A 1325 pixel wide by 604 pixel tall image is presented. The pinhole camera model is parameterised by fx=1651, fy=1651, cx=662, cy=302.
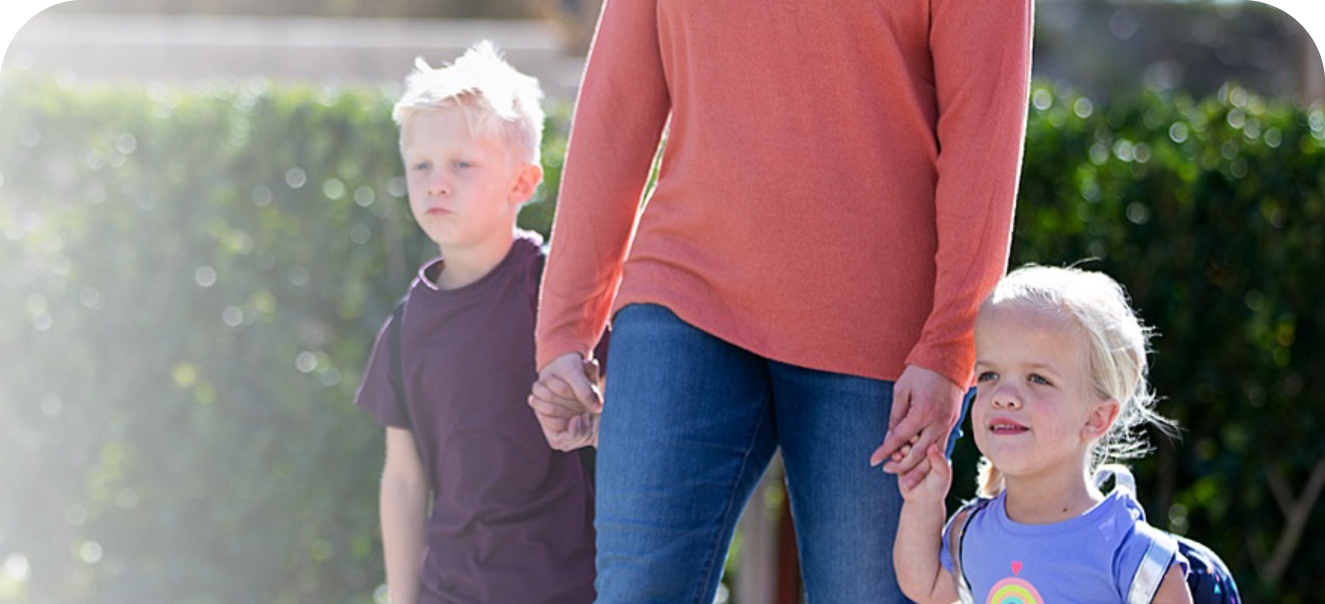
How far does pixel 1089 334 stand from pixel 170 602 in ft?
12.0

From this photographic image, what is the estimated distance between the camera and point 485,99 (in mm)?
3047

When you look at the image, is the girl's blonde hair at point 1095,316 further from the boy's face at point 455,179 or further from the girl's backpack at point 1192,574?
the boy's face at point 455,179

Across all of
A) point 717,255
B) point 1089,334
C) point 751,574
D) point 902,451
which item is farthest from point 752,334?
point 751,574

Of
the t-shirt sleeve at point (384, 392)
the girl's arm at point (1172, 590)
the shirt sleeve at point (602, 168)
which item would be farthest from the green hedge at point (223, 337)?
the girl's arm at point (1172, 590)

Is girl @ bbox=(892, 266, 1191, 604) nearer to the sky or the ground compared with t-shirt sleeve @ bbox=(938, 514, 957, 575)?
nearer to the sky

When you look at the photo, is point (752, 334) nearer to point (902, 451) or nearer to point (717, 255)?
point (717, 255)

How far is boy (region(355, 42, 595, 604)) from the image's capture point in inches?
116

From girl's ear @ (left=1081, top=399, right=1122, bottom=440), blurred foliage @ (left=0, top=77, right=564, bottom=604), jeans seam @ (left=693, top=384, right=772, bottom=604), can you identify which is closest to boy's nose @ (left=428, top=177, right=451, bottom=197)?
jeans seam @ (left=693, top=384, right=772, bottom=604)

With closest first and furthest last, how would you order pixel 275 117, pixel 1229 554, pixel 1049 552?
1. pixel 1049 552
2. pixel 1229 554
3. pixel 275 117

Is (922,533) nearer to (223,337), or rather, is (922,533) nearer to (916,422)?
(916,422)

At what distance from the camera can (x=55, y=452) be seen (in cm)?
513

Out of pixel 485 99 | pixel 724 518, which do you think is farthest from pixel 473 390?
pixel 724 518

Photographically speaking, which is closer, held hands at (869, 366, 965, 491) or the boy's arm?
held hands at (869, 366, 965, 491)

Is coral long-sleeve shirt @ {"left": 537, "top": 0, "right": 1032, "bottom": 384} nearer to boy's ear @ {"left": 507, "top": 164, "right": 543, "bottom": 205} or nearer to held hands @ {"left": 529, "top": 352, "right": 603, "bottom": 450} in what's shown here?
held hands @ {"left": 529, "top": 352, "right": 603, "bottom": 450}
